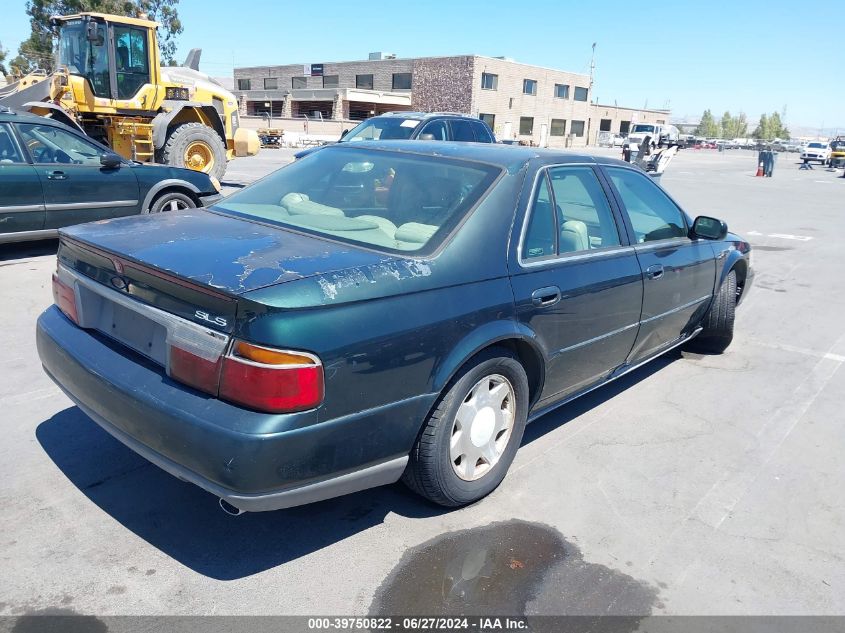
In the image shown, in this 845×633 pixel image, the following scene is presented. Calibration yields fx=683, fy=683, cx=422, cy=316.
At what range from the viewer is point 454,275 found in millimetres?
2918

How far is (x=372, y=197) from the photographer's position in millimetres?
3600

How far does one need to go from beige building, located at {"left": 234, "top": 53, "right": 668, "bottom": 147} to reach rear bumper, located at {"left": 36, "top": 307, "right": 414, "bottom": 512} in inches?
1887

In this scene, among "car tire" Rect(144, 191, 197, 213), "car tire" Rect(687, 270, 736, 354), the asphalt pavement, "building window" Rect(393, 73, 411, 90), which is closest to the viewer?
the asphalt pavement

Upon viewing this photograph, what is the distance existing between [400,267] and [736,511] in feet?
6.97

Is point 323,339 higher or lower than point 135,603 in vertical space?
higher

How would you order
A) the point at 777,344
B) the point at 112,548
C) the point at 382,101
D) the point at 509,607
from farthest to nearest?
the point at 382,101 → the point at 777,344 → the point at 112,548 → the point at 509,607

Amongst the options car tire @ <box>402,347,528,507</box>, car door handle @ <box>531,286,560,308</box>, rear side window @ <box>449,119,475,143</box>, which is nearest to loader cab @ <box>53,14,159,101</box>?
rear side window @ <box>449,119,475,143</box>

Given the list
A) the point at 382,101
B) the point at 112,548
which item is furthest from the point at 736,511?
the point at 382,101

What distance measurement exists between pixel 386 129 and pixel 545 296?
9.13 meters

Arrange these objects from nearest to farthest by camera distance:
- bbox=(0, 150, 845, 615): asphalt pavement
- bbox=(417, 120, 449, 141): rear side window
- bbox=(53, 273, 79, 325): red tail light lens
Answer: bbox=(0, 150, 845, 615): asphalt pavement < bbox=(53, 273, 79, 325): red tail light lens < bbox=(417, 120, 449, 141): rear side window

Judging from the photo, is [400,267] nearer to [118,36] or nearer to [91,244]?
[91,244]

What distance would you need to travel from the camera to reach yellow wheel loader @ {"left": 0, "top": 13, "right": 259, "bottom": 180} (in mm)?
12430

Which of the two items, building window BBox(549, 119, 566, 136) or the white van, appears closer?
the white van

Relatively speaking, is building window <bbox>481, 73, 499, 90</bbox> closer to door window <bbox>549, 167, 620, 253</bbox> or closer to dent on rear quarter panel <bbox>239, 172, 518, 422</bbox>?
door window <bbox>549, 167, 620, 253</bbox>
